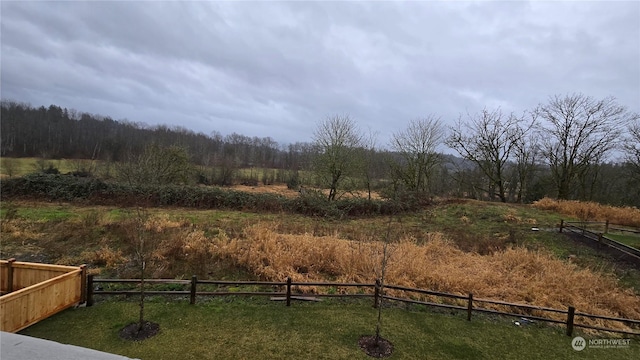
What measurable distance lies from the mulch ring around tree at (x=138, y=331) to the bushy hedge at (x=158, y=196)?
48.2 feet

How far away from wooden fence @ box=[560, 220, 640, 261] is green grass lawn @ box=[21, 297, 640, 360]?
6.73m

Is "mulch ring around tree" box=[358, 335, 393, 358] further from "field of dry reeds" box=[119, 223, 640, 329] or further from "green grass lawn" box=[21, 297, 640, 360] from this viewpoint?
"field of dry reeds" box=[119, 223, 640, 329]

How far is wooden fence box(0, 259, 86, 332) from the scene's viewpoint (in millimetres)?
6262

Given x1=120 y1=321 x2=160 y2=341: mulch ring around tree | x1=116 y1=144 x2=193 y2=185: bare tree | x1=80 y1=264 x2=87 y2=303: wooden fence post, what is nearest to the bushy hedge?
x1=116 y1=144 x2=193 y2=185: bare tree

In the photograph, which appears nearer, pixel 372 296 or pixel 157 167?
pixel 372 296

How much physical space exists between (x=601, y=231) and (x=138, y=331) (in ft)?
71.1

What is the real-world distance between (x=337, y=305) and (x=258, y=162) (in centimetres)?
5411

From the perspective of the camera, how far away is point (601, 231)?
1680 centimetres

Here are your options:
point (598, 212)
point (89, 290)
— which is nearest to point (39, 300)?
point (89, 290)

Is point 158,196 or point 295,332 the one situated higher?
point 158,196

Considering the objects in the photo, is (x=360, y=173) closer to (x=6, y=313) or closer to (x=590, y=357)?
(x=590, y=357)

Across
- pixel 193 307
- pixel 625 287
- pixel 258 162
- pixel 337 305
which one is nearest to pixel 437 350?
pixel 337 305

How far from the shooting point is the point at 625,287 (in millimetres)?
10641

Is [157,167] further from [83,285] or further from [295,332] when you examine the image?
[295,332]
